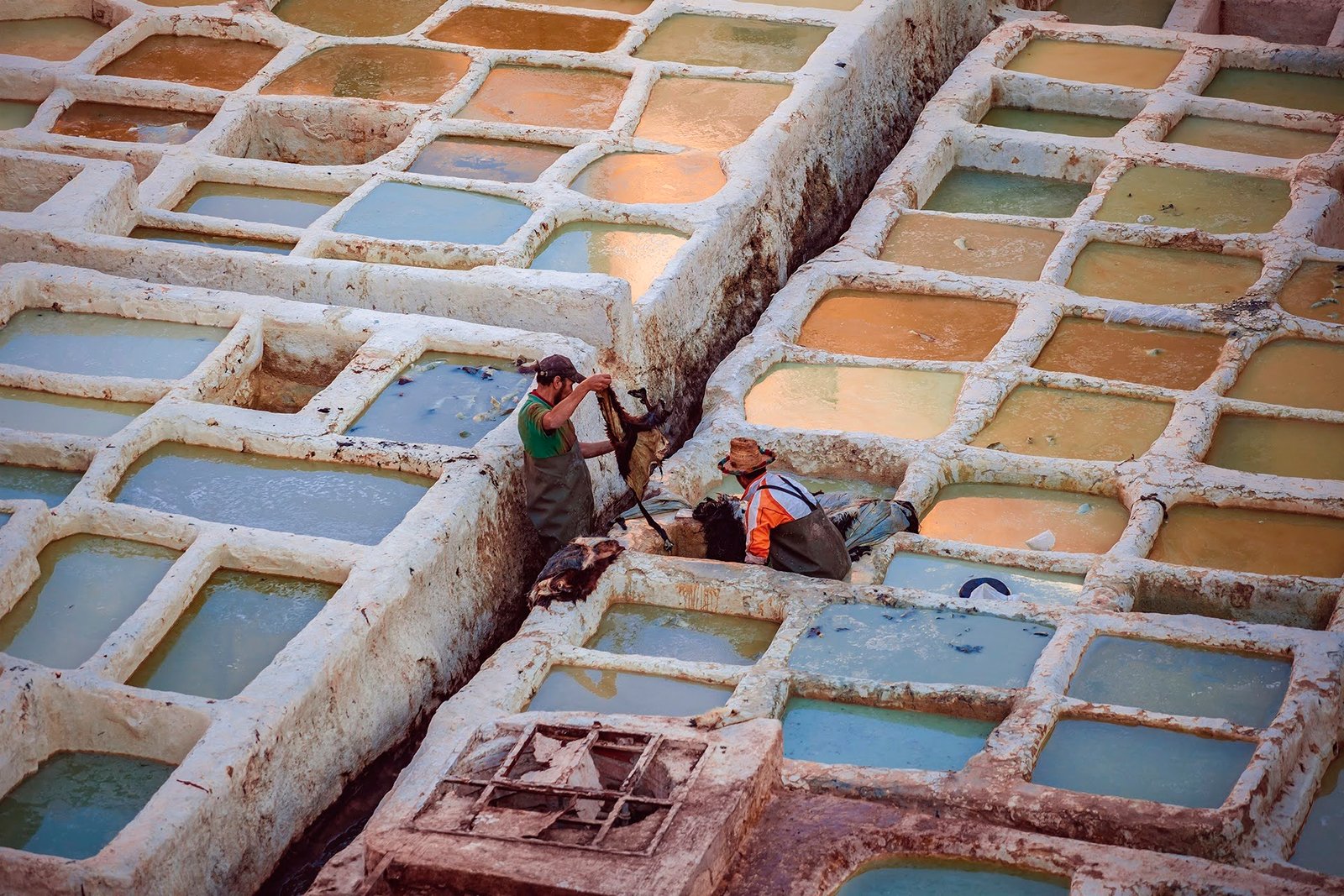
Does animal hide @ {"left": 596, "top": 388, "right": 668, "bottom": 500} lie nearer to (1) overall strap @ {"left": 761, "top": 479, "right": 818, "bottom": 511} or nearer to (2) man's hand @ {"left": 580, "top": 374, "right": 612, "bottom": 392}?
(2) man's hand @ {"left": 580, "top": 374, "right": 612, "bottom": 392}

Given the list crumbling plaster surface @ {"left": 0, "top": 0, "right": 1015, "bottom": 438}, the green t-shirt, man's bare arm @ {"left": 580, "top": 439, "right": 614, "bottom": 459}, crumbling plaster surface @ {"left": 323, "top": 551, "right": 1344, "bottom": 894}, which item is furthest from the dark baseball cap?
crumbling plaster surface @ {"left": 0, "top": 0, "right": 1015, "bottom": 438}

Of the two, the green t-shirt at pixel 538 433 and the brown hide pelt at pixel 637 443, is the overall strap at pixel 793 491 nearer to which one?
the brown hide pelt at pixel 637 443

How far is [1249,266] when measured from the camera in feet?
33.5

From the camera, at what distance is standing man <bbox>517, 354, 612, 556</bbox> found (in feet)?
25.9

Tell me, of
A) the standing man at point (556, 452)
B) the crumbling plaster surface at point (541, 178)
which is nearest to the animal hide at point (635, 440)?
the standing man at point (556, 452)

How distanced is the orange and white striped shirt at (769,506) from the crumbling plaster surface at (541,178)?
1838 mm

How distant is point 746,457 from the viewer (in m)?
7.64

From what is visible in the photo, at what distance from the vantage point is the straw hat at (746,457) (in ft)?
24.9

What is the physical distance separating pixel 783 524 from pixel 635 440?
3.40 ft

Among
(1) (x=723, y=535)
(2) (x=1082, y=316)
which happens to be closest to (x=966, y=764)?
(1) (x=723, y=535)

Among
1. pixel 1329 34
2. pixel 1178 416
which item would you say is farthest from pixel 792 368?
pixel 1329 34

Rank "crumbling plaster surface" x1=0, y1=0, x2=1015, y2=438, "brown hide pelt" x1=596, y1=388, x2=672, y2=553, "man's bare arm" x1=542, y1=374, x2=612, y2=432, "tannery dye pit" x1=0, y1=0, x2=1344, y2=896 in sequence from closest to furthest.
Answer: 1. "tannery dye pit" x1=0, y1=0, x2=1344, y2=896
2. "man's bare arm" x1=542, y1=374, x2=612, y2=432
3. "brown hide pelt" x1=596, y1=388, x2=672, y2=553
4. "crumbling plaster surface" x1=0, y1=0, x2=1015, y2=438

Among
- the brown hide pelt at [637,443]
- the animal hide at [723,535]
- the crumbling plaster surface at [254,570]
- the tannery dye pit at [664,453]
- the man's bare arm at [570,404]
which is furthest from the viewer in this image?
the brown hide pelt at [637,443]

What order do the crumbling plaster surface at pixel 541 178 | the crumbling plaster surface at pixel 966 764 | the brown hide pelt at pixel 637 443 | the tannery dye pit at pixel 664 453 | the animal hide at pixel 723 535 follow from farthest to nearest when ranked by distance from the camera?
the crumbling plaster surface at pixel 541 178, the brown hide pelt at pixel 637 443, the animal hide at pixel 723 535, the tannery dye pit at pixel 664 453, the crumbling plaster surface at pixel 966 764
